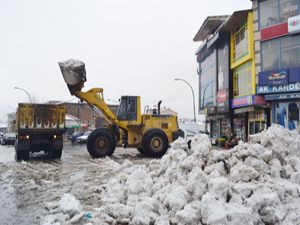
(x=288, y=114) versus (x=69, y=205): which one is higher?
(x=288, y=114)

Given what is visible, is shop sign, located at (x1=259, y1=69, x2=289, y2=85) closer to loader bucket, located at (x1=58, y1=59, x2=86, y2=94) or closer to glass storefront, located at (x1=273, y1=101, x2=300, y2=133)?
glass storefront, located at (x1=273, y1=101, x2=300, y2=133)

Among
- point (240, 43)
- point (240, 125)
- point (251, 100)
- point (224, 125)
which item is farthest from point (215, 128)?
point (251, 100)

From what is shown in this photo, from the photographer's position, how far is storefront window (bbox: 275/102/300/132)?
58.6ft

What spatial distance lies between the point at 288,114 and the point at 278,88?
168 cm

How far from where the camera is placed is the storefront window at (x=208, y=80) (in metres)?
28.2

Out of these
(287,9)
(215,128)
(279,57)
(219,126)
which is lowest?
(215,128)

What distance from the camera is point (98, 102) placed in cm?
1509

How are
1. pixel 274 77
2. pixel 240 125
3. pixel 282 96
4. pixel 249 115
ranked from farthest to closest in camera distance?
1. pixel 240 125
2. pixel 249 115
3. pixel 274 77
4. pixel 282 96

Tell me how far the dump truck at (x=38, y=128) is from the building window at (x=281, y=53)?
13.2 metres

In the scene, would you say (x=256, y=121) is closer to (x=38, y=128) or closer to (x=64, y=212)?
(x=38, y=128)

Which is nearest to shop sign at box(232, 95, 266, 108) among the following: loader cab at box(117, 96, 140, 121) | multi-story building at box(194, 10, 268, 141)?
multi-story building at box(194, 10, 268, 141)

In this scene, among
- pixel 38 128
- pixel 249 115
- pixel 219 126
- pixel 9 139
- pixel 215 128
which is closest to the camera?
pixel 38 128

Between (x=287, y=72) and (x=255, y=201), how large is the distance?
1504 cm

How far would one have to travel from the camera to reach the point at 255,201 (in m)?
4.98
